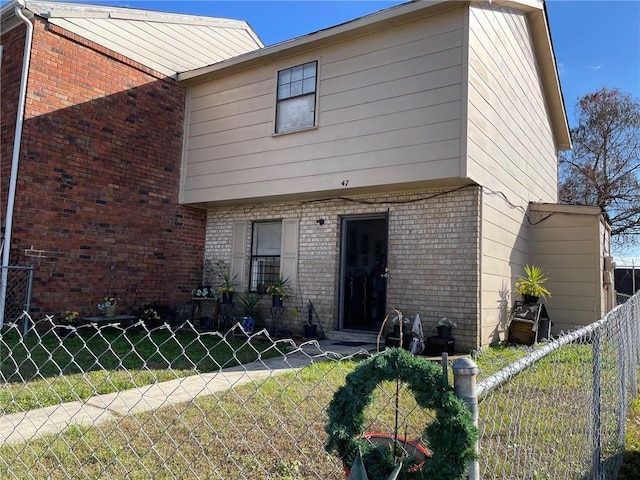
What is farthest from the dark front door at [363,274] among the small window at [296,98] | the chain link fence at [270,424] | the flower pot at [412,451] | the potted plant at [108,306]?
the flower pot at [412,451]

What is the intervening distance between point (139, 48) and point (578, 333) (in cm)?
1009

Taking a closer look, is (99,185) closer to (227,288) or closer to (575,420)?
(227,288)

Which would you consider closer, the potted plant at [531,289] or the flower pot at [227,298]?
the potted plant at [531,289]

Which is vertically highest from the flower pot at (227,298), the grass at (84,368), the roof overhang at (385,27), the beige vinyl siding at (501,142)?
the roof overhang at (385,27)

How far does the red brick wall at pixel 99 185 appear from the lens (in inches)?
321

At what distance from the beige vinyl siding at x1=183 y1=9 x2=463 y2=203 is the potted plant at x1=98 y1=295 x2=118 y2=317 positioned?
2797 mm

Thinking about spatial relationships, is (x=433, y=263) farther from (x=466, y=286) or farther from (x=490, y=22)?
(x=490, y=22)

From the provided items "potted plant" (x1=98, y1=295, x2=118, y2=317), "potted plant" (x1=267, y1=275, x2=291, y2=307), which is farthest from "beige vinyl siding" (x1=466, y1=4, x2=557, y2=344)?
"potted plant" (x1=98, y1=295, x2=118, y2=317)

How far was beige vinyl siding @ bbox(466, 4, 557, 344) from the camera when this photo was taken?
765 centimetres

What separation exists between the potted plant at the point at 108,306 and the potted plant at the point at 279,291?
2985 millimetres

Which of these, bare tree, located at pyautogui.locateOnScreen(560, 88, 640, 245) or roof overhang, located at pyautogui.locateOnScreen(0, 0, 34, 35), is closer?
roof overhang, located at pyautogui.locateOnScreen(0, 0, 34, 35)

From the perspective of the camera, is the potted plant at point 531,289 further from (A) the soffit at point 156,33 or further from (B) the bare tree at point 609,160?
(B) the bare tree at point 609,160

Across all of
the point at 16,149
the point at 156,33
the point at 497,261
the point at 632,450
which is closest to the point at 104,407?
the point at 632,450

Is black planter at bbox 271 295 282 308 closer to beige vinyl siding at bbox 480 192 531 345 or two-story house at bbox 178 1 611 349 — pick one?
two-story house at bbox 178 1 611 349
